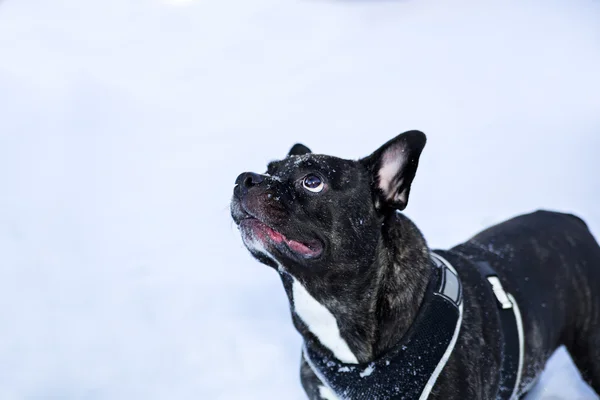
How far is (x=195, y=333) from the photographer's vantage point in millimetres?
4770

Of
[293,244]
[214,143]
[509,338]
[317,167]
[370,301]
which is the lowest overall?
[509,338]

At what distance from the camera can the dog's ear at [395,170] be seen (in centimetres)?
300

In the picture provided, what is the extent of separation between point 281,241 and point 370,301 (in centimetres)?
53

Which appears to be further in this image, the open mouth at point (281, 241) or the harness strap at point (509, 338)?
the harness strap at point (509, 338)

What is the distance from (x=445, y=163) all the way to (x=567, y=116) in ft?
7.38

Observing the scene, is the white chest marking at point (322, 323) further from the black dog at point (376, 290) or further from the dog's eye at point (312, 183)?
the dog's eye at point (312, 183)

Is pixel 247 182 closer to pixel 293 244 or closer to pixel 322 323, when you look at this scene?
pixel 293 244

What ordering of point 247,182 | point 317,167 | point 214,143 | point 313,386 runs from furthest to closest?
point 214,143, point 313,386, point 317,167, point 247,182

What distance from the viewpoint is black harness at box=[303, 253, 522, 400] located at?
2.75 meters

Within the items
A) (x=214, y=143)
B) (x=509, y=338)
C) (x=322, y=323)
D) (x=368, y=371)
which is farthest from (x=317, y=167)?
(x=214, y=143)

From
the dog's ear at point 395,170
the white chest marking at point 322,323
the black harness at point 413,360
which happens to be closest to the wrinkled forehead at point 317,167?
the dog's ear at point 395,170

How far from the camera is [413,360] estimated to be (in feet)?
9.09

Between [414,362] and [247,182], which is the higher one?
[247,182]

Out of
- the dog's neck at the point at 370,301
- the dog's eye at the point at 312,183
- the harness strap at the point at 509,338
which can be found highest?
the dog's eye at the point at 312,183
